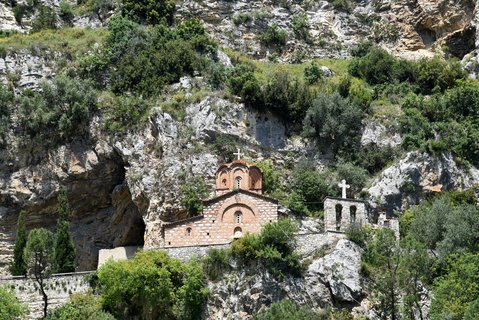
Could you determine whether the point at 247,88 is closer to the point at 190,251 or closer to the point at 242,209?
the point at 242,209

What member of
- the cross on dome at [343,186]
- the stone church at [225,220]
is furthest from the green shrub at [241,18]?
the cross on dome at [343,186]

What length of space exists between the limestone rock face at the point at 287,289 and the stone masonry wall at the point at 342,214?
2.57m

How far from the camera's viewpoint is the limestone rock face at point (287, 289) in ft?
156

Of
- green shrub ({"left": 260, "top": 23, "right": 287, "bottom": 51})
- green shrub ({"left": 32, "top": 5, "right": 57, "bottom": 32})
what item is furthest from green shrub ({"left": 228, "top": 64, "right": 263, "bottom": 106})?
green shrub ({"left": 32, "top": 5, "right": 57, "bottom": 32})

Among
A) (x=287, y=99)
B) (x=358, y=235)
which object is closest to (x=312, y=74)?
(x=287, y=99)

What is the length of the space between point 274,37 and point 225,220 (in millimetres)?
25159

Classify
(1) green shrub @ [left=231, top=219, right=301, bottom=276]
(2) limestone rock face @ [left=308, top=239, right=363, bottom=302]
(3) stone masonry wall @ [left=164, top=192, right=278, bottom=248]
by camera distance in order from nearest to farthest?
1. (2) limestone rock face @ [left=308, top=239, right=363, bottom=302]
2. (1) green shrub @ [left=231, top=219, right=301, bottom=276]
3. (3) stone masonry wall @ [left=164, top=192, right=278, bottom=248]

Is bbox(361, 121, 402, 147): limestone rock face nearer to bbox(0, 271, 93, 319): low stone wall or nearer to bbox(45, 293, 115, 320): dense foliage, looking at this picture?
bbox(0, 271, 93, 319): low stone wall

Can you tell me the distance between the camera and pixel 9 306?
4531 cm

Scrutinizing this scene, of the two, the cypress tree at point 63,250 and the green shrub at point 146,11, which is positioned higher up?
the green shrub at point 146,11

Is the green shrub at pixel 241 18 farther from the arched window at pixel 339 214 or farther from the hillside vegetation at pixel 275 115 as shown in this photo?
the arched window at pixel 339 214

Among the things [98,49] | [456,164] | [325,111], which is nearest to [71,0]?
[98,49]

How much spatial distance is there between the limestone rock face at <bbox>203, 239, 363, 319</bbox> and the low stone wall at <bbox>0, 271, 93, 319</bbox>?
22.1 feet

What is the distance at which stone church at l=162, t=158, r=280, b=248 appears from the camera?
5244 centimetres
